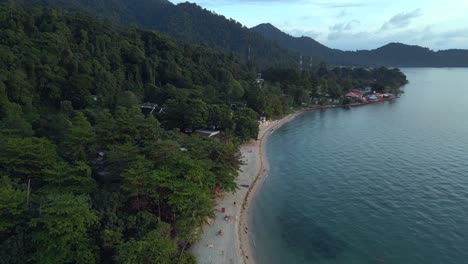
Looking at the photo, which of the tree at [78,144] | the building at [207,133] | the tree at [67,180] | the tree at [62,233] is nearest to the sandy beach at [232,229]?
the tree at [62,233]

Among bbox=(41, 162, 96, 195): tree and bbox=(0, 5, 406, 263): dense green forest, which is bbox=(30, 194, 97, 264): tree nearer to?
bbox=(0, 5, 406, 263): dense green forest

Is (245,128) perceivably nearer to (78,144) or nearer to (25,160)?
(78,144)

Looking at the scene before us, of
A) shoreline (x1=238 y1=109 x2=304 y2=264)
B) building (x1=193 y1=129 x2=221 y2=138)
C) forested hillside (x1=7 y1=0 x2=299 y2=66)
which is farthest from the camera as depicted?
forested hillside (x1=7 y1=0 x2=299 y2=66)

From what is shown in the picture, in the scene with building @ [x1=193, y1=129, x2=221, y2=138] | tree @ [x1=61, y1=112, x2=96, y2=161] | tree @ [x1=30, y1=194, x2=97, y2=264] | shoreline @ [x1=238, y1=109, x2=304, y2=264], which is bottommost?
shoreline @ [x1=238, y1=109, x2=304, y2=264]

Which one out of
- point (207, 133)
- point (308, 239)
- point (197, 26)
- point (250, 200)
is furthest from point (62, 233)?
point (197, 26)

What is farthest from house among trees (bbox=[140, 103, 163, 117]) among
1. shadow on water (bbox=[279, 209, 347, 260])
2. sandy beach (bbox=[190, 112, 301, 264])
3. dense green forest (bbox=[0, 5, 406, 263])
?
shadow on water (bbox=[279, 209, 347, 260])
